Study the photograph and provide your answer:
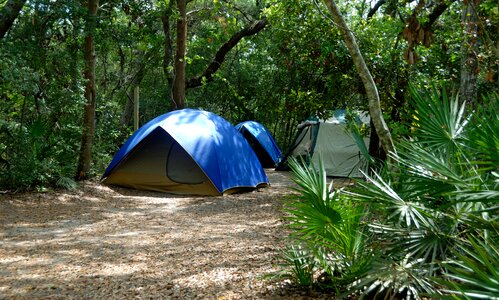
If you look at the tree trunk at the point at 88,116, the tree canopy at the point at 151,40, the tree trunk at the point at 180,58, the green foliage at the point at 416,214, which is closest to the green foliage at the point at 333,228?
the green foliage at the point at 416,214

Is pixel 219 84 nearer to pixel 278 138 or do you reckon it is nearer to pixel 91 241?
pixel 278 138

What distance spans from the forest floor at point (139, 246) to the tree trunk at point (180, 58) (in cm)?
485

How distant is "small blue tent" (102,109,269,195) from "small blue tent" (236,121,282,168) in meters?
7.01

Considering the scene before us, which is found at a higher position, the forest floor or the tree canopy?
the tree canopy

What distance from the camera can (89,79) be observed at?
35.9 feet

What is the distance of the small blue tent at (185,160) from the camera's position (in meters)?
10.4

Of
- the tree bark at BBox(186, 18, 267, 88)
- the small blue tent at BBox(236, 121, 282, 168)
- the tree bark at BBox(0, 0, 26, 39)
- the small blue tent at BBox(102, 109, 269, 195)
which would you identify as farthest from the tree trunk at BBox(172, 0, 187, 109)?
the tree bark at BBox(0, 0, 26, 39)

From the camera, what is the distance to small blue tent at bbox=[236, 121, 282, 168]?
60.2 ft

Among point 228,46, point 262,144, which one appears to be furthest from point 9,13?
point 262,144

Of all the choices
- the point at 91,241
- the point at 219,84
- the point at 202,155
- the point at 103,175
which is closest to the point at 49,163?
the point at 103,175

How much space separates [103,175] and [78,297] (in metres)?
7.16

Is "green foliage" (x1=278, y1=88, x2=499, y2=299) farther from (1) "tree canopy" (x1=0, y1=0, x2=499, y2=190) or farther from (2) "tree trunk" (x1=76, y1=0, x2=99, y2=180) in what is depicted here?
(2) "tree trunk" (x1=76, y1=0, x2=99, y2=180)

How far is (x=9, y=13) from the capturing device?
934 cm

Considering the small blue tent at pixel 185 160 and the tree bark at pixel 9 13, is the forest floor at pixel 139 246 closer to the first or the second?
the small blue tent at pixel 185 160
